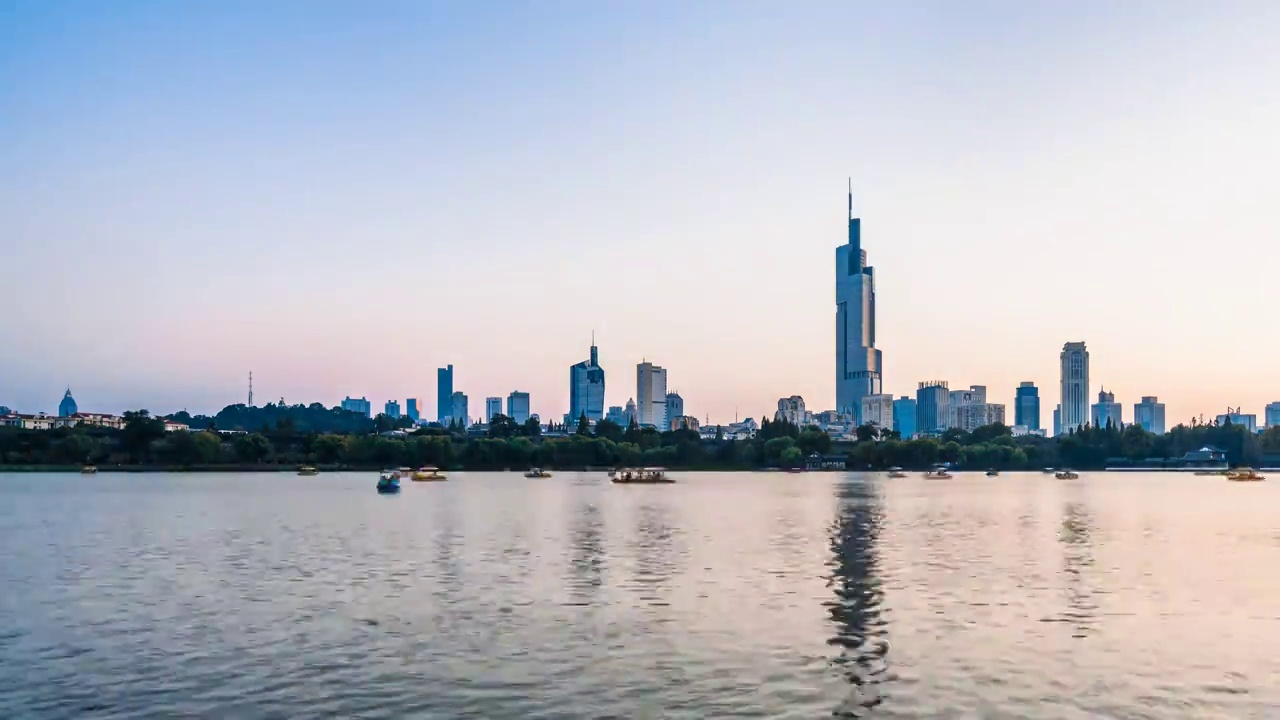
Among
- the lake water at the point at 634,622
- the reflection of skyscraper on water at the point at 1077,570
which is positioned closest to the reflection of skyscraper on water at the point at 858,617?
the lake water at the point at 634,622

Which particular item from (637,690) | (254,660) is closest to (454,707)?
(637,690)

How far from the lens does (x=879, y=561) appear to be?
65.2m

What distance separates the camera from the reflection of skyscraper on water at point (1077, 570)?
44719 mm

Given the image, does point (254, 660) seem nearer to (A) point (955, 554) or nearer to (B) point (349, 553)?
(B) point (349, 553)

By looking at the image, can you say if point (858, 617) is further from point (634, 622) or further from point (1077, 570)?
point (1077, 570)

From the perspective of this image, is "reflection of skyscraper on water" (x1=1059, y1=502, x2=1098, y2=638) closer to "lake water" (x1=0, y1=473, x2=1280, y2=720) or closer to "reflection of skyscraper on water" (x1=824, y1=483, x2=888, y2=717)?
"lake water" (x1=0, y1=473, x2=1280, y2=720)

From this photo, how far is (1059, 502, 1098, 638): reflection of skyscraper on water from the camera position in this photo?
44.7 m

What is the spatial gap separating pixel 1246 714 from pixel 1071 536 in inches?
2248

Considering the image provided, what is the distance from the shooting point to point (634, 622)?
142ft

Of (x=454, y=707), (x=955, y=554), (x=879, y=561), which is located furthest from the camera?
(x=955, y=554)

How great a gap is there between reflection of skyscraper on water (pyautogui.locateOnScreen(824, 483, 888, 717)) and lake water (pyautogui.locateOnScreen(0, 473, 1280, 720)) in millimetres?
169

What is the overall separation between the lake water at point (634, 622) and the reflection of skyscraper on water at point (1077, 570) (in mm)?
293

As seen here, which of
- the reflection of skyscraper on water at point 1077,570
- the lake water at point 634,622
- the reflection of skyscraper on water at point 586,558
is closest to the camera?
the lake water at point 634,622

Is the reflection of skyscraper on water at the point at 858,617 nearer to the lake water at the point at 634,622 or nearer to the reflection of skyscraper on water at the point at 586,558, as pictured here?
the lake water at the point at 634,622
